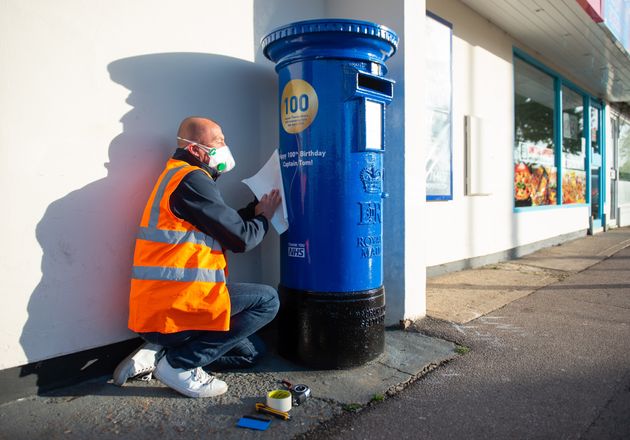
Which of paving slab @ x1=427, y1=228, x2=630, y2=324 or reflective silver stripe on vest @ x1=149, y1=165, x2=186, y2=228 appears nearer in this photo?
reflective silver stripe on vest @ x1=149, y1=165, x2=186, y2=228

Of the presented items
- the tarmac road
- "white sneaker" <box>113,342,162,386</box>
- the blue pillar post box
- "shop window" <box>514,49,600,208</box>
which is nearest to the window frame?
"shop window" <box>514,49,600,208</box>

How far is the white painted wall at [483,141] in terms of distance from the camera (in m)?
6.06

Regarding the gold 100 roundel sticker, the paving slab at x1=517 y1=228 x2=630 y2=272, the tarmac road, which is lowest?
the tarmac road

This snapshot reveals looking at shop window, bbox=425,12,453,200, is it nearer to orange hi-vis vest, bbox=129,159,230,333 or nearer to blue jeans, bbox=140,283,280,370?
blue jeans, bbox=140,283,280,370

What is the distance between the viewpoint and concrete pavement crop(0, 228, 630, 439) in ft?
7.46

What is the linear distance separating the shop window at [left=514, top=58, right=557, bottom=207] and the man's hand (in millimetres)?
6181

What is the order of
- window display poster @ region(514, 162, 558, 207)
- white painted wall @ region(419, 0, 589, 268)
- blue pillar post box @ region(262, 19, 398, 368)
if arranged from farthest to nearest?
window display poster @ region(514, 162, 558, 207), white painted wall @ region(419, 0, 589, 268), blue pillar post box @ region(262, 19, 398, 368)

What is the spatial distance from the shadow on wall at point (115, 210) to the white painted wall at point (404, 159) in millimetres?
1257

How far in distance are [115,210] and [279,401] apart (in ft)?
4.91

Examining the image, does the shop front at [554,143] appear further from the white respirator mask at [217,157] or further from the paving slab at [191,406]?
the white respirator mask at [217,157]

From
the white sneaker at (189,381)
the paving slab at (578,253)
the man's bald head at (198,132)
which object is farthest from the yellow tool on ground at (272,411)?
the paving slab at (578,253)

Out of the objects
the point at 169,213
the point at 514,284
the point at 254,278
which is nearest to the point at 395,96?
the point at 254,278

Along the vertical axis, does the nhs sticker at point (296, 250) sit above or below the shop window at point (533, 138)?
below

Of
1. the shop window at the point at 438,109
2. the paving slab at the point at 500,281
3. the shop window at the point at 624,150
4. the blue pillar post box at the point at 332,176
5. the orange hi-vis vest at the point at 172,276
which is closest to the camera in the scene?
the orange hi-vis vest at the point at 172,276
